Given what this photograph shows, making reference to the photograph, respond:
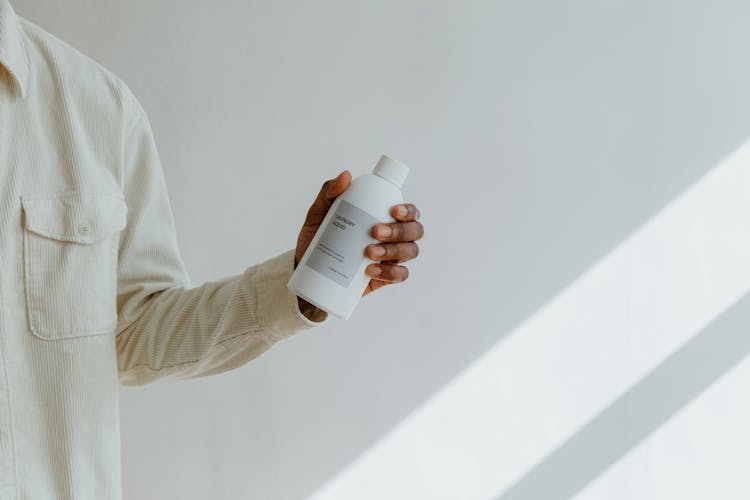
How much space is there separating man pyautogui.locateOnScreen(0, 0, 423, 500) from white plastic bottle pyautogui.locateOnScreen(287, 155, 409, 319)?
2 cm

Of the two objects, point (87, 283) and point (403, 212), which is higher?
point (403, 212)

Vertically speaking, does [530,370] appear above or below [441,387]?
above

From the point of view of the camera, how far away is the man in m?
0.70

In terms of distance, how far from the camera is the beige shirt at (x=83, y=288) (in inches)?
27.9

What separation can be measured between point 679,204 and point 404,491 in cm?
71

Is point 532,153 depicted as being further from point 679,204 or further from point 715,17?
point 715,17

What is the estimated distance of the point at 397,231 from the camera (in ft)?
2.26

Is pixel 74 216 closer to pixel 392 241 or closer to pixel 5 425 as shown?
pixel 5 425

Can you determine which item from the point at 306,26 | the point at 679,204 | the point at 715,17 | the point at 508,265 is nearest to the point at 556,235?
the point at 508,265

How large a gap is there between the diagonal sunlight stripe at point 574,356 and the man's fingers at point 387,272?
0.68 metres

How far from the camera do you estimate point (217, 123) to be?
4.52 ft

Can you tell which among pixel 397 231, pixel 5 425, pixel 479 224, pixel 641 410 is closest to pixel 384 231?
pixel 397 231

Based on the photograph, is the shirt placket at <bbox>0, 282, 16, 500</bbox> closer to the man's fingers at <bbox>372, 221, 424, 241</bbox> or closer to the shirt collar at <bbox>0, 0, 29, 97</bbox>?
the shirt collar at <bbox>0, 0, 29, 97</bbox>

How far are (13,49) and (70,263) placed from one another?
209 mm
